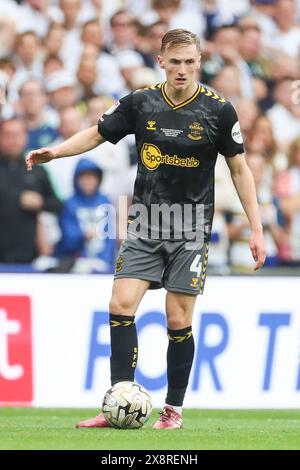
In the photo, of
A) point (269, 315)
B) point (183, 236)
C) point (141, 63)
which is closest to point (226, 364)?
point (269, 315)

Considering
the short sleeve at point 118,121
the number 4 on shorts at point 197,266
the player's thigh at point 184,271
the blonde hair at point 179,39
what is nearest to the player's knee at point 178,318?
the player's thigh at point 184,271

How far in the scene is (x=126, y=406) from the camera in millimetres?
6973

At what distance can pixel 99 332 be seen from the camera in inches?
408

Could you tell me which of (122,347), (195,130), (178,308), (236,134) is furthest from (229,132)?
(122,347)

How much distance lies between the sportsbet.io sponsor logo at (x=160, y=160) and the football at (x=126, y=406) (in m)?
1.45

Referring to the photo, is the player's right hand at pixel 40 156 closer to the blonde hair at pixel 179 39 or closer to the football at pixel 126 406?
the blonde hair at pixel 179 39

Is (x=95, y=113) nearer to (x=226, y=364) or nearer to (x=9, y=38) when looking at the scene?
(x=9, y=38)

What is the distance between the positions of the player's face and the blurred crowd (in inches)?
179

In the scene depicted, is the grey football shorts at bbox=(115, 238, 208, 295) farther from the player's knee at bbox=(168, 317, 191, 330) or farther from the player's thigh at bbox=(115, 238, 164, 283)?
the player's knee at bbox=(168, 317, 191, 330)

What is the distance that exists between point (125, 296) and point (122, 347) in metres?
0.33

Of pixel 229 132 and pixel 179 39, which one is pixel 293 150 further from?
pixel 179 39

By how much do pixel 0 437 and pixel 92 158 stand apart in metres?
6.56

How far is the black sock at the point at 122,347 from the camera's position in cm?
712

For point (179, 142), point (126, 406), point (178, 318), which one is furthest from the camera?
point (178, 318)
